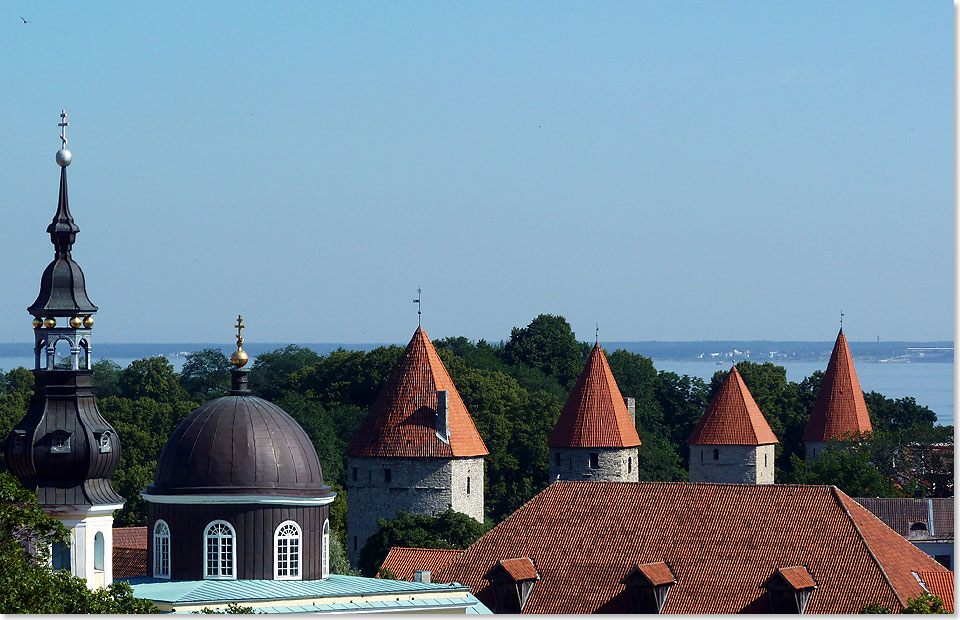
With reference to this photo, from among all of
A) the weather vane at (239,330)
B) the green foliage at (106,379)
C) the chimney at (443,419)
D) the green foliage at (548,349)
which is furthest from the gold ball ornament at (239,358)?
the green foliage at (548,349)

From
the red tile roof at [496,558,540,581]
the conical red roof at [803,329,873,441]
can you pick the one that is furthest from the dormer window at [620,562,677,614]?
the conical red roof at [803,329,873,441]

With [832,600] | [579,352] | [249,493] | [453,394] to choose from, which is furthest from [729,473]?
[249,493]

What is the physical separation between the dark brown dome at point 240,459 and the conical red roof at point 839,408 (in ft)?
162

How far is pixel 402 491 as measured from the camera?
210 feet

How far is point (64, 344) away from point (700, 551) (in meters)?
14.6

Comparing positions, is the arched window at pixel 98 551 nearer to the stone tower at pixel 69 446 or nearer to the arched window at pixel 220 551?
the stone tower at pixel 69 446

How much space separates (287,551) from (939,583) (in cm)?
1402

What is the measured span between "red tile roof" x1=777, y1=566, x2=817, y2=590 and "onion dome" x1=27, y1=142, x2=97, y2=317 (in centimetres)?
1445

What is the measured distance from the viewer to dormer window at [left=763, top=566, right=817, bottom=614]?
4294 cm

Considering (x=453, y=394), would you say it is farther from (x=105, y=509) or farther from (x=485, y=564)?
(x=105, y=509)

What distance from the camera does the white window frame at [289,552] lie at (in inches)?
1510

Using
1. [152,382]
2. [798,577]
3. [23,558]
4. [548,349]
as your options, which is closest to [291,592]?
[23,558]

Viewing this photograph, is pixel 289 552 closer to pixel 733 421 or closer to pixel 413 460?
pixel 413 460

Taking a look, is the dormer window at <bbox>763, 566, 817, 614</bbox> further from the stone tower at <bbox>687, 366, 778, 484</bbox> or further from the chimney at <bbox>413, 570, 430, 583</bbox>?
the stone tower at <bbox>687, 366, 778, 484</bbox>
